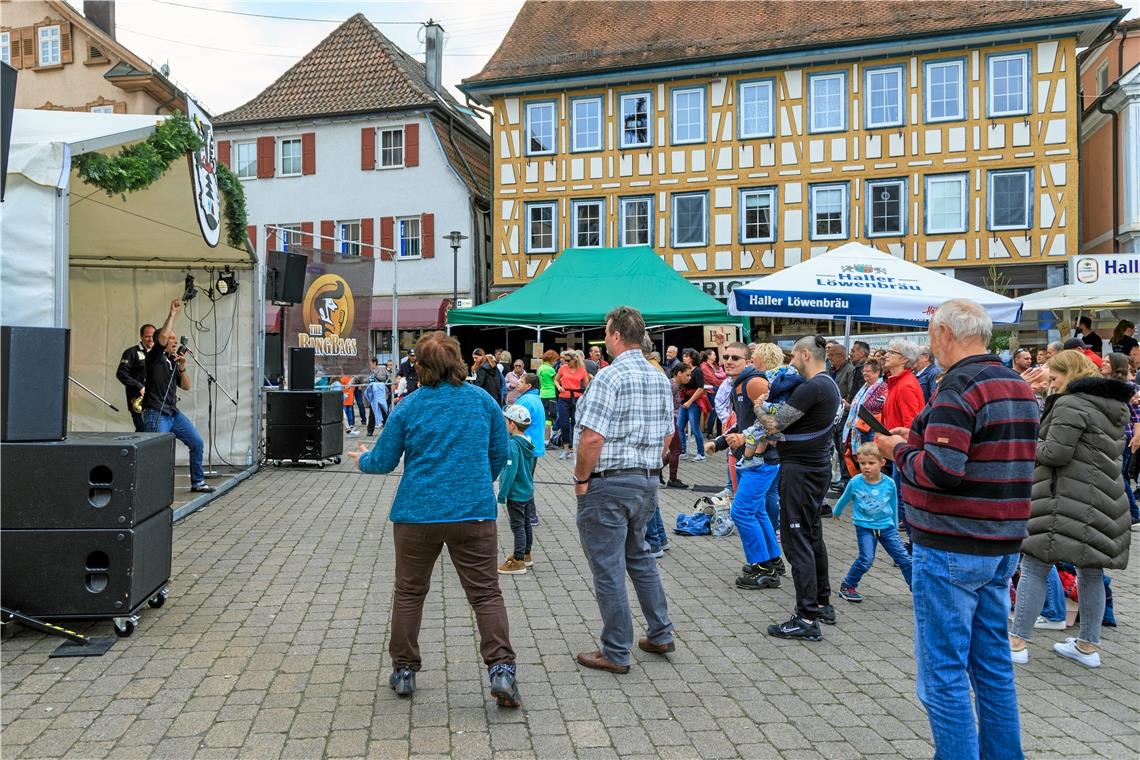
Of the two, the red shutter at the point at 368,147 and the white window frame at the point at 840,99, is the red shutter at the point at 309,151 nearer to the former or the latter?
the red shutter at the point at 368,147

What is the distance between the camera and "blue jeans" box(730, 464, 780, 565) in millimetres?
6043

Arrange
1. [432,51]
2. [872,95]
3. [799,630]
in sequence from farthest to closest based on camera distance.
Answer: [432,51] < [872,95] < [799,630]

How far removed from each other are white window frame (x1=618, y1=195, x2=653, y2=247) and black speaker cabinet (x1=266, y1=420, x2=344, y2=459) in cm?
1481

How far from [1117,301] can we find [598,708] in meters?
12.8

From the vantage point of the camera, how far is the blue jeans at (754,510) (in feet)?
19.8

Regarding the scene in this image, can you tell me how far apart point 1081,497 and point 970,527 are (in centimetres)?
203

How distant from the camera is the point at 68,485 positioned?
4902 millimetres

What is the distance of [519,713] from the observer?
399cm

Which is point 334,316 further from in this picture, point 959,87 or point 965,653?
point 959,87

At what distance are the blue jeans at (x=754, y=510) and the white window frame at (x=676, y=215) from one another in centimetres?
2001

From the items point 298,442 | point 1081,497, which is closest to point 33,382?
point 1081,497

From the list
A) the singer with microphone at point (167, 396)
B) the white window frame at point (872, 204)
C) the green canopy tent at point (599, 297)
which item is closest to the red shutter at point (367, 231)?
the green canopy tent at point (599, 297)

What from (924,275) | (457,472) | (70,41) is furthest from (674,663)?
(70,41)

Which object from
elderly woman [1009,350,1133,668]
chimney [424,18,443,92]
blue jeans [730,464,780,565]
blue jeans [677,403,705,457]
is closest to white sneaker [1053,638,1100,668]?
elderly woman [1009,350,1133,668]
